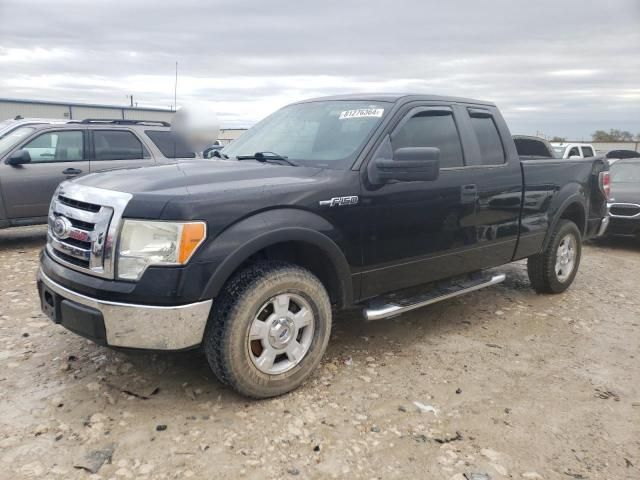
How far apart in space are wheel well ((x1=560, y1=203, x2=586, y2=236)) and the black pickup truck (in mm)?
1021

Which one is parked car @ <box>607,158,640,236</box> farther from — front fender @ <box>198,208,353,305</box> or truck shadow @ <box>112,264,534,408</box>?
front fender @ <box>198,208,353,305</box>

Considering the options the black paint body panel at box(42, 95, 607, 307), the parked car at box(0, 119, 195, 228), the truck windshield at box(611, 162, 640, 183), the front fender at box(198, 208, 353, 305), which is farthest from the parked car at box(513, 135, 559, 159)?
the front fender at box(198, 208, 353, 305)

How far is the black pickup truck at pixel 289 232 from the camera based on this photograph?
2.79m

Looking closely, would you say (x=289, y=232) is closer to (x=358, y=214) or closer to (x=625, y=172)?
(x=358, y=214)

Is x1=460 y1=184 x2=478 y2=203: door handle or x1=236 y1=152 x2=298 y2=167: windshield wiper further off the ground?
x1=236 y1=152 x2=298 y2=167: windshield wiper

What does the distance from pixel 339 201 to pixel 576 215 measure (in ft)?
11.8

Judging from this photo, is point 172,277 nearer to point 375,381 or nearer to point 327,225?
point 327,225

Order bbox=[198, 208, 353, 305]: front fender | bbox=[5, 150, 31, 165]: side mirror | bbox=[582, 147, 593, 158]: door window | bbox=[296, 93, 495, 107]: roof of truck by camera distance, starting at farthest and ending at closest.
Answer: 1. bbox=[582, 147, 593, 158]: door window
2. bbox=[5, 150, 31, 165]: side mirror
3. bbox=[296, 93, 495, 107]: roof of truck
4. bbox=[198, 208, 353, 305]: front fender

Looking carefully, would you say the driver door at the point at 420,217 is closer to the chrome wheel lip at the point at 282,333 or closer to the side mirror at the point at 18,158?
the chrome wheel lip at the point at 282,333

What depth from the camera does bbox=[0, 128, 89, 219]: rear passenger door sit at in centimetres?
713

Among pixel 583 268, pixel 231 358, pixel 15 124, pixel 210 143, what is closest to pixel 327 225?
pixel 231 358

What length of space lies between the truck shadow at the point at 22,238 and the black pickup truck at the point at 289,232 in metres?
4.66

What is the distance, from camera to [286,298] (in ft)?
10.5

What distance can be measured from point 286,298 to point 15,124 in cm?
652
